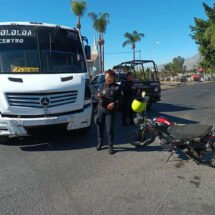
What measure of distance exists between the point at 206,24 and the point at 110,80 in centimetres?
2369

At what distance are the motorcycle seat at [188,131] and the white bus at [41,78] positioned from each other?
6.72 ft

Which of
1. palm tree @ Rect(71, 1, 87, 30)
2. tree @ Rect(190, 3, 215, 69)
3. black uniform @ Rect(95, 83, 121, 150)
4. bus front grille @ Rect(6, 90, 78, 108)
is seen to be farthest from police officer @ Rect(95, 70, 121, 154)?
palm tree @ Rect(71, 1, 87, 30)

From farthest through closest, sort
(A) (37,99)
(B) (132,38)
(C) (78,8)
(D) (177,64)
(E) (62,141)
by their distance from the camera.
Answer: (D) (177,64) < (B) (132,38) < (C) (78,8) < (E) (62,141) < (A) (37,99)

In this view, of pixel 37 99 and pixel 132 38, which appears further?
pixel 132 38

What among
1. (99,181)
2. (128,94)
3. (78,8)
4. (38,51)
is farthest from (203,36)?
(99,181)

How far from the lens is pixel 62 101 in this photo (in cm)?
559

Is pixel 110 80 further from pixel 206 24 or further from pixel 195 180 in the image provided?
pixel 206 24

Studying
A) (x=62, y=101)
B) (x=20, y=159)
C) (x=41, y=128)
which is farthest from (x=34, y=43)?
(x=20, y=159)

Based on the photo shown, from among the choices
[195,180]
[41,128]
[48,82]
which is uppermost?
[48,82]

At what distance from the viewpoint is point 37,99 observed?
212 inches

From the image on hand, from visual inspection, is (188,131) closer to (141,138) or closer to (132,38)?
(141,138)

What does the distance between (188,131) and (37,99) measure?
2898mm

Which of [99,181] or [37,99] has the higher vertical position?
[37,99]

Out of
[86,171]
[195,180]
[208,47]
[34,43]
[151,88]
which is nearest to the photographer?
[195,180]
